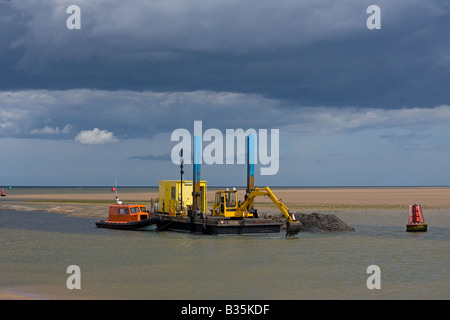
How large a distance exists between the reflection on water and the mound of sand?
55.3 inches

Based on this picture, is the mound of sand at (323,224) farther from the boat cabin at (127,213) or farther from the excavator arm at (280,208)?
the boat cabin at (127,213)

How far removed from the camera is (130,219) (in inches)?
1937

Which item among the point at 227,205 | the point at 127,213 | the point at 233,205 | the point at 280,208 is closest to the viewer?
the point at 280,208

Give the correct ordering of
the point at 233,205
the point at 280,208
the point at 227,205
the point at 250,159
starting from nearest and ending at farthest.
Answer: the point at 280,208, the point at 227,205, the point at 233,205, the point at 250,159

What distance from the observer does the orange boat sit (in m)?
47.8

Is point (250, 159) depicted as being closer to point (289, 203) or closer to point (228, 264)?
point (228, 264)

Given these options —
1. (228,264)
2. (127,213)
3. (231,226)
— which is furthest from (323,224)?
(228,264)

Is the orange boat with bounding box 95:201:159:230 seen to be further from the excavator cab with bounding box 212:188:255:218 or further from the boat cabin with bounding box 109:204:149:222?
the excavator cab with bounding box 212:188:255:218

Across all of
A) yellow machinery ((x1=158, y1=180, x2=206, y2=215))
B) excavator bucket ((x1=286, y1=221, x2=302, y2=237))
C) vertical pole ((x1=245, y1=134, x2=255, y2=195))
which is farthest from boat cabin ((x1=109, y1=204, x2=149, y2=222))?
excavator bucket ((x1=286, y1=221, x2=302, y2=237))

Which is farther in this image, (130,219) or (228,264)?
(130,219)

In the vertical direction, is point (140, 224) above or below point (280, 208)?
below

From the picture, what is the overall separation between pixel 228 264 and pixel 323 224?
1959cm
